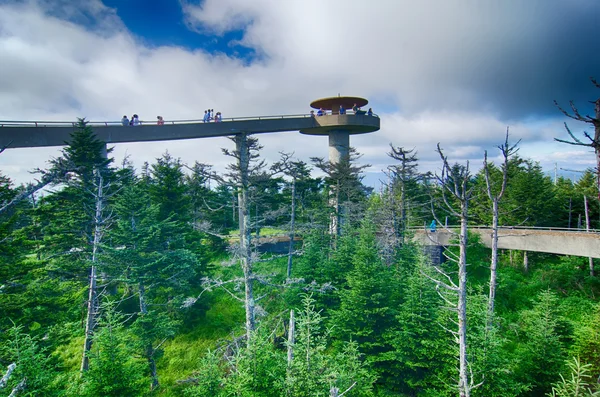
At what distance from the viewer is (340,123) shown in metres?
31.2

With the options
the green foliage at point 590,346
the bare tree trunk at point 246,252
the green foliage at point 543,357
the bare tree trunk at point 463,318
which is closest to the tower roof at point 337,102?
the bare tree trunk at point 246,252

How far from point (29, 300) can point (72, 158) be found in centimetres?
898

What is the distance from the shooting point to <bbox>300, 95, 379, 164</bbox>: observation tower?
31219 millimetres

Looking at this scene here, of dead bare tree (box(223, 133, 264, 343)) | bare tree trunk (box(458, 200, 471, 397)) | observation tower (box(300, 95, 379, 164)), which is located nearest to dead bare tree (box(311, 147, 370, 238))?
observation tower (box(300, 95, 379, 164))

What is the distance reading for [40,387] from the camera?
914 cm

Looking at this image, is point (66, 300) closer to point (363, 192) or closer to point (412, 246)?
point (412, 246)

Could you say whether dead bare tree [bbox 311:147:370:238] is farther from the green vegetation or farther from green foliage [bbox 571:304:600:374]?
green foliage [bbox 571:304:600:374]

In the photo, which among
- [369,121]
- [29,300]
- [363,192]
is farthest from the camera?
[369,121]

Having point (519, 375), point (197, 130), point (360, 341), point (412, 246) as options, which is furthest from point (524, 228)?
point (197, 130)

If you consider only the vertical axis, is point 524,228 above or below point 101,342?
above

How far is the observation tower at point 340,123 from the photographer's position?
31219 mm

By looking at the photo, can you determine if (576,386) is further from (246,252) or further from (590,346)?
(246,252)

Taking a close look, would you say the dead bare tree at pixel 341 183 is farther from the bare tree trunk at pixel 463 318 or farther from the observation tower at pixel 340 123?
the bare tree trunk at pixel 463 318

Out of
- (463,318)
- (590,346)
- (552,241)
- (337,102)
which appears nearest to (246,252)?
(463,318)
